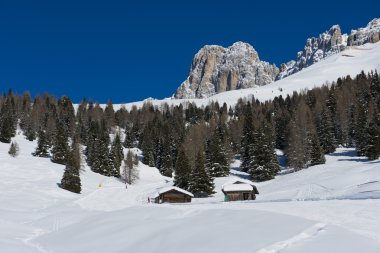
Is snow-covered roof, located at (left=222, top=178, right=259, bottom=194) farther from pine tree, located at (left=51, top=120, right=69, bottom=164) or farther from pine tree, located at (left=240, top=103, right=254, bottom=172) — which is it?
pine tree, located at (left=51, top=120, right=69, bottom=164)

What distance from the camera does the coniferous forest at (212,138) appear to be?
76250mm

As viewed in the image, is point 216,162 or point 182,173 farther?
point 216,162

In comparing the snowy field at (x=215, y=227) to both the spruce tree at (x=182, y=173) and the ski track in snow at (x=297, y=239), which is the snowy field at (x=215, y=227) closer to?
the ski track in snow at (x=297, y=239)

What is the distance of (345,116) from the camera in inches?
3991

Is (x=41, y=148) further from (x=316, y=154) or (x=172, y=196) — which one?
(x=316, y=154)

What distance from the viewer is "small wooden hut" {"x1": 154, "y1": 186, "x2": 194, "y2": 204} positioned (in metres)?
62.8

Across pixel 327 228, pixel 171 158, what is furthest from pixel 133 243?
pixel 171 158

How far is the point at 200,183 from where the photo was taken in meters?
67.6

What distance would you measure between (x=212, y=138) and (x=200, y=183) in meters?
21.2

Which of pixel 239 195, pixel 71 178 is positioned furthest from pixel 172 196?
pixel 71 178

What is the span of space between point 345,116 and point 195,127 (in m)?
41.7

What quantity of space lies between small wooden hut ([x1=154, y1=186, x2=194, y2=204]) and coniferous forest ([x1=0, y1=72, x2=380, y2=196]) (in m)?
4.55

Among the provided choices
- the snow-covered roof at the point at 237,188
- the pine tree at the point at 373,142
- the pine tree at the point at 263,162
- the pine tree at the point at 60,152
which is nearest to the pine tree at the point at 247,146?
the pine tree at the point at 263,162

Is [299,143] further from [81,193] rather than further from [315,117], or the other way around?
[81,193]
